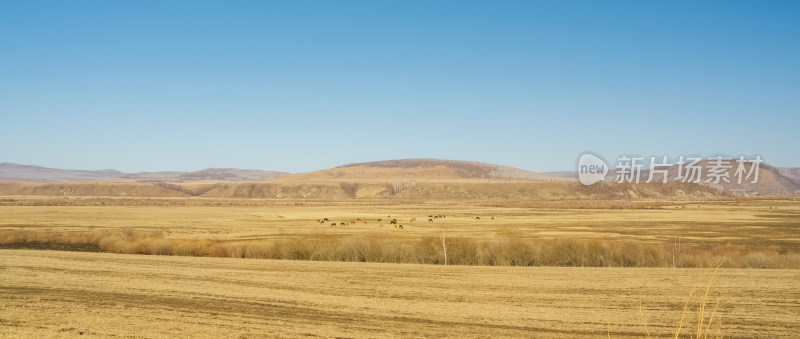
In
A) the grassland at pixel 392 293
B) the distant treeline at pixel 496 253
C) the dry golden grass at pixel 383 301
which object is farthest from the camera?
the distant treeline at pixel 496 253

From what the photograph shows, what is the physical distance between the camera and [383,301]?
19984mm

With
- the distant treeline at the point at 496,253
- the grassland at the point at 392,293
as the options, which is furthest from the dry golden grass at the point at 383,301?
the distant treeline at the point at 496,253

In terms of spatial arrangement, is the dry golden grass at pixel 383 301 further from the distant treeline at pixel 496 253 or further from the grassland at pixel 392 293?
the distant treeline at pixel 496 253

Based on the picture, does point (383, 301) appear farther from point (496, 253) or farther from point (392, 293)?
point (496, 253)

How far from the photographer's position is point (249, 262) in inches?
1254

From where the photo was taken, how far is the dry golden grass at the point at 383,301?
1569 cm

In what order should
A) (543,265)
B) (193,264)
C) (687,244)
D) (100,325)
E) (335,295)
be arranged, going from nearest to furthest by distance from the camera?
(100,325) < (335,295) < (193,264) < (543,265) < (687,244)

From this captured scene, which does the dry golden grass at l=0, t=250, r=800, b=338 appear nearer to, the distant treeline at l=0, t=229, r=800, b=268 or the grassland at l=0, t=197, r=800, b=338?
the grassland at l=0, t=197, r=800, b=338

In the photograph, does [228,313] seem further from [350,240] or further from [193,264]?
[350,240]

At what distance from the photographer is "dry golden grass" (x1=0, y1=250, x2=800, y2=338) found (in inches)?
618

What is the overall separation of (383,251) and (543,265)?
9079mm

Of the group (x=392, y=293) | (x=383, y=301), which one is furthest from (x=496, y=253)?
(x=383, y=301)

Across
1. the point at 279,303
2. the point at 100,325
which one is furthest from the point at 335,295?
the point at 100,325

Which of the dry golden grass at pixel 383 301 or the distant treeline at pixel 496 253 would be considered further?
the distant treeline at pixel 496 253
